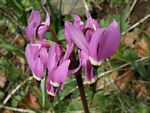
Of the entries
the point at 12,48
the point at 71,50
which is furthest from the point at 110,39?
the point at 12,48

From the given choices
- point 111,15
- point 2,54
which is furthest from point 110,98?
point 2,54

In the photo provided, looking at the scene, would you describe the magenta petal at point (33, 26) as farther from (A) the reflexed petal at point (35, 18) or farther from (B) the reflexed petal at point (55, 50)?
(B) the reflexed petal at point (55, 50)

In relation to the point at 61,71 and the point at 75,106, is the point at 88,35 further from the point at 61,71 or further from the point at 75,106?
the point at 75,106

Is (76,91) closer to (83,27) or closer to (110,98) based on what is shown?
(110,98)

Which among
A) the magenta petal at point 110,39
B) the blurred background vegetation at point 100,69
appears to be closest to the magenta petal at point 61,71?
the magenta petal at point 110,39

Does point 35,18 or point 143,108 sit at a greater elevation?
point 35,18

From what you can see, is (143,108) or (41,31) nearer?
(41,31)
